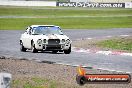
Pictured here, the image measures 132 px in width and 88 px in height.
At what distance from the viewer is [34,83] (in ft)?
42.5

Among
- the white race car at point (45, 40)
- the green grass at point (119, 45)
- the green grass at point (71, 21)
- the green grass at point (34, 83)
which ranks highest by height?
the green grass at point (34, 83)

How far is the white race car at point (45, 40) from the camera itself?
21.9 m

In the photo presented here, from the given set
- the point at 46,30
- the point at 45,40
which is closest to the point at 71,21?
the point at 46,30

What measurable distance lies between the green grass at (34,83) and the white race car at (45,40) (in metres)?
7.93

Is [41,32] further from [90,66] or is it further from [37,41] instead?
[90,66]

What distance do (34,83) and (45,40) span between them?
9.19 metres

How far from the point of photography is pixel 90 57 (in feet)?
70.2

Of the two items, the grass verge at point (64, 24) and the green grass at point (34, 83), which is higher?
the green grass at point (34, 83)

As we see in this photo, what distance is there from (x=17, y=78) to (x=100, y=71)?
11.0ft

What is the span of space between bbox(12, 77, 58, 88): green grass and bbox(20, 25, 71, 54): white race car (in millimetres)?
7927

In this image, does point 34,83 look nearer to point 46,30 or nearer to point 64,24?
point 46,30

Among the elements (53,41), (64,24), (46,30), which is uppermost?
(46,30)

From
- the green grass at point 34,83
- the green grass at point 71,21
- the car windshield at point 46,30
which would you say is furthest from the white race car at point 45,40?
the green grass at point 71,21

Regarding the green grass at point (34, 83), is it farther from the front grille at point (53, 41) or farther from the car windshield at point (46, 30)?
the car windshield at point (46, 30)
